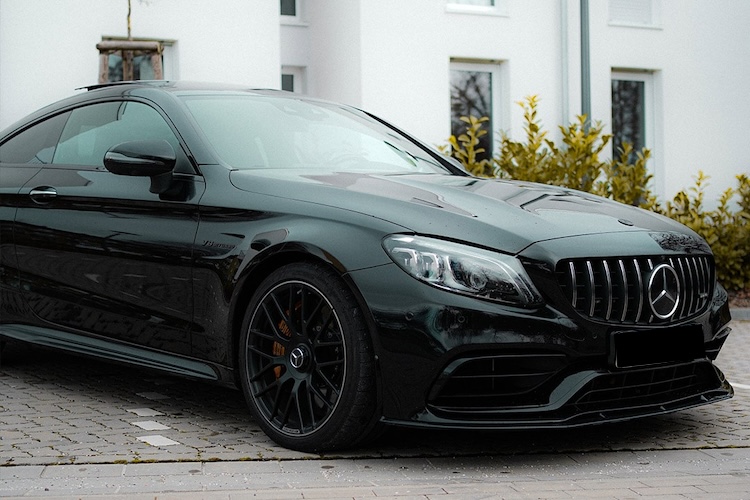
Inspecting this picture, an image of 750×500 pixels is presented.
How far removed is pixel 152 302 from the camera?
5344 mm

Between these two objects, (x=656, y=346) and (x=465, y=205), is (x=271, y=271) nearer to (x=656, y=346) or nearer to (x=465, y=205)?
(x=465, y=205)

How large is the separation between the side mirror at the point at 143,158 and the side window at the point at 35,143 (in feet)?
3.73

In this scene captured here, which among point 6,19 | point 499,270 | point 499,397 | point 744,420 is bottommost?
point 744,420

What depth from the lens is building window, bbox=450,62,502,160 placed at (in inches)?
607

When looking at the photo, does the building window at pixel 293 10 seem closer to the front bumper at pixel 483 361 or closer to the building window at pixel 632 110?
the building window at pixel 632 110

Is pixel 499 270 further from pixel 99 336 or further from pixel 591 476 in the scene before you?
pixel 99 336

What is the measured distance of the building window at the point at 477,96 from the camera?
1541 cm

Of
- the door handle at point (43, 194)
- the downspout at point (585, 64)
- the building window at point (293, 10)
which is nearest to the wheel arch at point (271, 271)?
the door handle at point (43, 194)

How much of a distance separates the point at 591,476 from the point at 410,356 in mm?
800

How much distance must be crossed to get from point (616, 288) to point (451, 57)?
428 inches

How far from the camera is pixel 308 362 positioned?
4.66 meters

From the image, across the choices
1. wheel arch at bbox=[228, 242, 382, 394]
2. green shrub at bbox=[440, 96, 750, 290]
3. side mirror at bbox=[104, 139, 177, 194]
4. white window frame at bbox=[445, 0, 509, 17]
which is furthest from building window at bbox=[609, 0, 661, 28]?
wheel arch at bbox=[228, 242, 382, 394]

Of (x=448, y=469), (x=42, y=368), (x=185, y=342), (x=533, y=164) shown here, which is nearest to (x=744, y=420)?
(x=448, y=469)

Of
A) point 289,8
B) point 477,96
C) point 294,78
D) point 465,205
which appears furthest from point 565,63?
point 465,205
